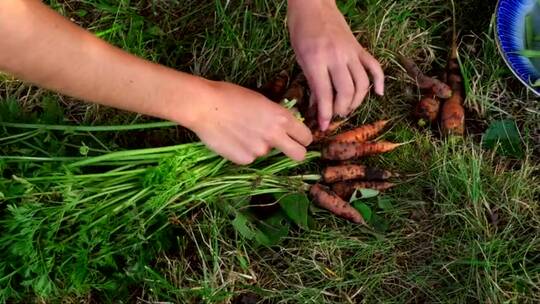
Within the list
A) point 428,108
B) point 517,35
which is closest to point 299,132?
point 428,108

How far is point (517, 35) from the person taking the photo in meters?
1.82

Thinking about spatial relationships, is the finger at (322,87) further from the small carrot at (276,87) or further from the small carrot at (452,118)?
the small carrot at (452,118)

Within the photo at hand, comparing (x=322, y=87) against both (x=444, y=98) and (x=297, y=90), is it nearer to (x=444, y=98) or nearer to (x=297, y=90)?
(x=297, y=90)

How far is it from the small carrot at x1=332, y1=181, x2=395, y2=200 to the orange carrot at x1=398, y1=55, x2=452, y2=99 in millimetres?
279

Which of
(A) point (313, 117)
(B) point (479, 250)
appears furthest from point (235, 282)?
(B) point (479, 250)

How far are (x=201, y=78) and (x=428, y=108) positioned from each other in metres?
0.62

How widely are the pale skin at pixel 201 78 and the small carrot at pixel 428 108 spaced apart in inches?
7.0

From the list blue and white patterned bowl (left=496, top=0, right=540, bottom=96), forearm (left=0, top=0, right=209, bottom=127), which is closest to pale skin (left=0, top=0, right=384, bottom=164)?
forearm (left=0, top=0, right=209, bottom=127)

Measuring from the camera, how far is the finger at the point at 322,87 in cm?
162

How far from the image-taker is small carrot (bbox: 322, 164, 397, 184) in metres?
1.72

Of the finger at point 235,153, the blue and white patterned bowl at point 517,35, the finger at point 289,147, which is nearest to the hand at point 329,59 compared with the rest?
the finger at point 289,147

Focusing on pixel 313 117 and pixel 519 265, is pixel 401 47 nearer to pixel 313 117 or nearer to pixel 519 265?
pixel 313 117

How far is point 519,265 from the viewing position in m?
1.68

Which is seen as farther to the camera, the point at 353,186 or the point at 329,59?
the point at 353,186
